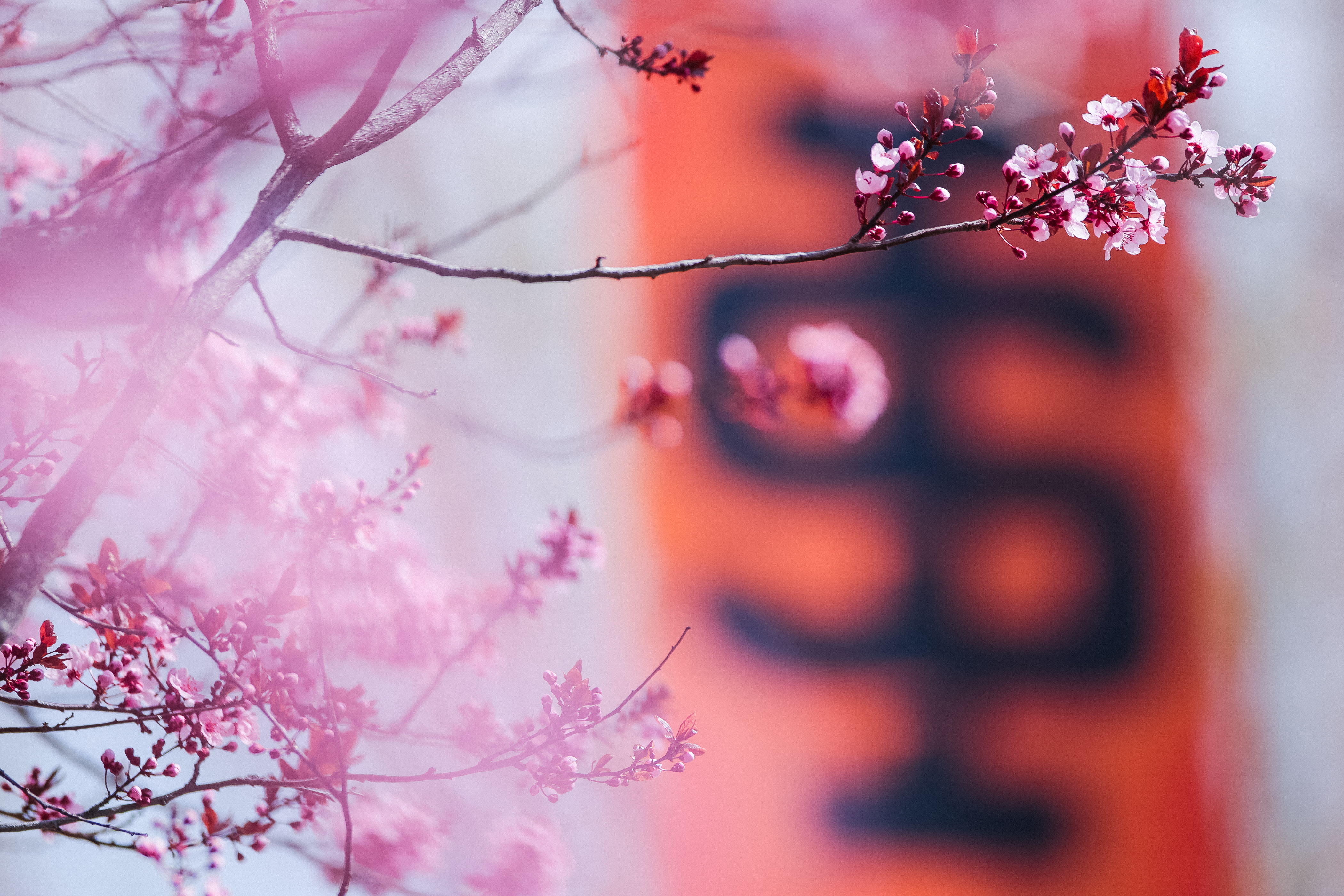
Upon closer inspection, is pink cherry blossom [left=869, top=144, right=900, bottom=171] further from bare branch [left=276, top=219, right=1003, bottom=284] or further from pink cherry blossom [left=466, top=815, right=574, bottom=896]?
pink cherry blossom [left=466, top=815, right=574, bottom=896]

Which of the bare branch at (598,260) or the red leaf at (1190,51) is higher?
the red leaf at (1190,51)

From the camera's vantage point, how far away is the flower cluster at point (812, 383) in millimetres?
999

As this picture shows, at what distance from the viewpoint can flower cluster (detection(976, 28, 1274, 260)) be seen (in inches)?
23.8

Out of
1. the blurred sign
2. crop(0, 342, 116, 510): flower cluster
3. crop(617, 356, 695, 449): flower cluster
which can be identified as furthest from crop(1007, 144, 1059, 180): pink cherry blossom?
the blurred sign

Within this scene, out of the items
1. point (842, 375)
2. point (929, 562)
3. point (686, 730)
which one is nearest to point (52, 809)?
point (686, 730)

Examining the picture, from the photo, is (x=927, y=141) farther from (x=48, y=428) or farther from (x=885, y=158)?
(x=48, y=428)

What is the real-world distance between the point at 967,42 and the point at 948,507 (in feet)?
5.38

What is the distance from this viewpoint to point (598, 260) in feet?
2.18

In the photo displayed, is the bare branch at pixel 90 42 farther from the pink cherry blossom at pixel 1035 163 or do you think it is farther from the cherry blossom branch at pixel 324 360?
the pink cherry blossom at pixel 1035 163

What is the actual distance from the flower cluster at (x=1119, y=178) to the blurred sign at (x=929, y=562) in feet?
4.80

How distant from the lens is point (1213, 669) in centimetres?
218

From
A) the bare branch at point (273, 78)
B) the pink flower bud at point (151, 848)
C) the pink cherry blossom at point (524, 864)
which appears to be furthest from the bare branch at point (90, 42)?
the pink cherry blossom at point (524, 864)

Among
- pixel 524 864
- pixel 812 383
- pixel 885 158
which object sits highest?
pixel 812 383

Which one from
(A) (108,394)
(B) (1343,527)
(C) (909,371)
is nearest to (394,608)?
(A) (108,394)
